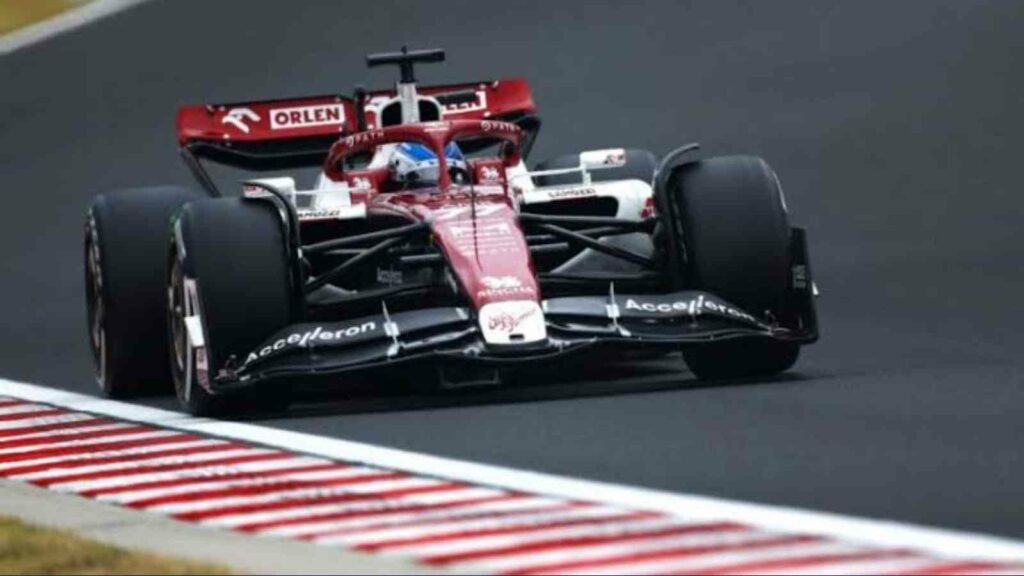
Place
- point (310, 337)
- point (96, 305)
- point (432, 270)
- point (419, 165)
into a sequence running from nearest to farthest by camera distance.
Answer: point (310, 337) → point (432, 270) → point (419, 165) → point (96, 305)

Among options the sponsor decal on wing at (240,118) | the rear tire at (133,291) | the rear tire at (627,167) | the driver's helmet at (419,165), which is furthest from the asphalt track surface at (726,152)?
the sponsor decal on wing at (240,118)

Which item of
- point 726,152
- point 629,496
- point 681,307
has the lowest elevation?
point 726,152

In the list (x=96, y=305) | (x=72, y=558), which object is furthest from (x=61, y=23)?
(x=72, y=558)

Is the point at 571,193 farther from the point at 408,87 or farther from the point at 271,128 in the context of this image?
the point at 271,128

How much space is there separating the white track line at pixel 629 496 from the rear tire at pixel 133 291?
3.40ft

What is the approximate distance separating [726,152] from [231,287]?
10922 millimetres

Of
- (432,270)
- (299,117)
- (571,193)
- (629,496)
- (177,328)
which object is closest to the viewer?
(629,496)

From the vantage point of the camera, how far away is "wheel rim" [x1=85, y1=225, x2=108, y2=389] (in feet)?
47.9

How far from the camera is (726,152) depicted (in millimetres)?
23391

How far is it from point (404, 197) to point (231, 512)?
458 cm

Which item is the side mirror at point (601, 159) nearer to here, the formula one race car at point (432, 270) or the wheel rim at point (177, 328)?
the formula one race car at point (432, 270)

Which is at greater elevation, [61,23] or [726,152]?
[61,23]

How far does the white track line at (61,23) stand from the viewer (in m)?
30.4

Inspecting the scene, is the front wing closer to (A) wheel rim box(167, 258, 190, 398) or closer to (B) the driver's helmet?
(A) wheel rim box(167, 258, 190, 398)
